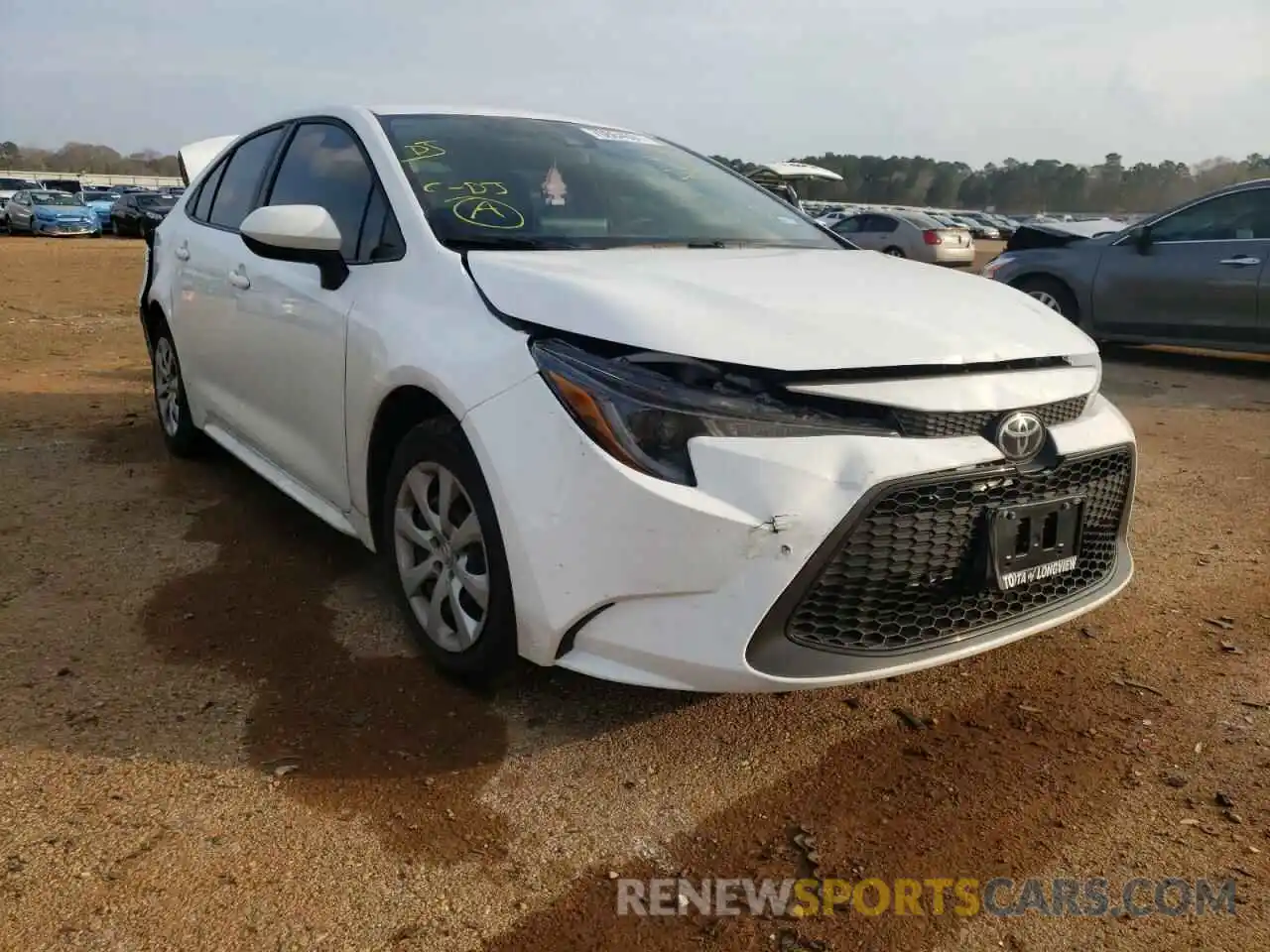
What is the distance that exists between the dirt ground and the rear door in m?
4.66

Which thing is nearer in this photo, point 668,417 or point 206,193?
point 668,417

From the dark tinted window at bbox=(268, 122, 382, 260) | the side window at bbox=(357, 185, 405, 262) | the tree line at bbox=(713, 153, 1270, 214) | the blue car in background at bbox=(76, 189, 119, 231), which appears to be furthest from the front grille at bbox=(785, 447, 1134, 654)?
the tree line at bbox=(713, 153, 1270, 214)

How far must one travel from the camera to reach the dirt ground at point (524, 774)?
1922 mm

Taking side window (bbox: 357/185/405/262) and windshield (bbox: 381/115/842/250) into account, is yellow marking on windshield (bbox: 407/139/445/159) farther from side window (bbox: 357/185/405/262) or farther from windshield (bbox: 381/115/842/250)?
side window (bbox: 357/185/405/262)

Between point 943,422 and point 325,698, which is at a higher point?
point 943,422

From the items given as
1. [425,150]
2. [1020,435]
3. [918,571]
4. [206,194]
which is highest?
[425,150]

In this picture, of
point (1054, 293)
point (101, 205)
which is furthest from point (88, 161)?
point (1054, 293)

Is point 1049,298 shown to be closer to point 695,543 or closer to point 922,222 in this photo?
point 695,543

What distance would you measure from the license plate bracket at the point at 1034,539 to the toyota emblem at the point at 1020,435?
116 mm

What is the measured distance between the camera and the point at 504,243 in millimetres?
2787

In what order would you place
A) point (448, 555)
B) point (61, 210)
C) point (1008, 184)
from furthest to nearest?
point (1008, 184) < point (61, 210) < point (448, 555)

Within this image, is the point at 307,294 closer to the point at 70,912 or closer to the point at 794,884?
the point at 70,912

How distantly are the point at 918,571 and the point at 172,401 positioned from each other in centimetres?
388

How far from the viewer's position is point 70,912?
1.89 metres
